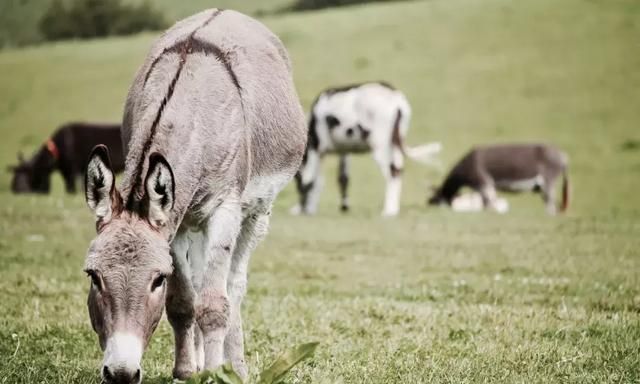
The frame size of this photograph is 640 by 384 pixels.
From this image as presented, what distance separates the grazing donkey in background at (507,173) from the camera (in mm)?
26438

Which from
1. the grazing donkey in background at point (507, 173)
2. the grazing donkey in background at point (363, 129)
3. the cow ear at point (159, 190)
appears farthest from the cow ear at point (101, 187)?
the grazing donkey in background at point (507, 173)

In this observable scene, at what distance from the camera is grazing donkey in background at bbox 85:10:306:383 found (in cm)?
459

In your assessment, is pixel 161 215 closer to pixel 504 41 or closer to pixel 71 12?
pixel 504 41

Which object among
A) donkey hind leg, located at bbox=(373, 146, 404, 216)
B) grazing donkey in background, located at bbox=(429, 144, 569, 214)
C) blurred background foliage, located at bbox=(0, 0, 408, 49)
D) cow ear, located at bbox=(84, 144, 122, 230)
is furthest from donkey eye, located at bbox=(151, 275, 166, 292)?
blurred background foliage, located at bbox=(0, 0, 408, 49)

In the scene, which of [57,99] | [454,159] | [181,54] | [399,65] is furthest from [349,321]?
[57,99]

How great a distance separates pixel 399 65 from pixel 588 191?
13.2m

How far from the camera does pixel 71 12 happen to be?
58688mm

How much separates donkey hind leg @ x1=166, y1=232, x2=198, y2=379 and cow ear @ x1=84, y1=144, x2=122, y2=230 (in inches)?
31.9

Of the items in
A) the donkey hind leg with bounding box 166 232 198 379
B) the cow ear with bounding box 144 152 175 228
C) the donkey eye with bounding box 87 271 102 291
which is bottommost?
the donkey hind leg with bounding box 166 232 198 379

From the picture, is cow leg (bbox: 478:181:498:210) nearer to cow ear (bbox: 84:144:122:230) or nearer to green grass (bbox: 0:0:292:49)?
cow ear (bbox: 84:144:122:230)

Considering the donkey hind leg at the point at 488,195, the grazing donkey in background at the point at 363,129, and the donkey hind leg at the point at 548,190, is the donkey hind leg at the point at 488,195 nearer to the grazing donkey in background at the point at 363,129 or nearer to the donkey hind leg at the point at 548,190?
the donkey hind leg at the point at 548,190

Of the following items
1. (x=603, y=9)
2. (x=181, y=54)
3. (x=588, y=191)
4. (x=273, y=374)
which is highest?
(x=181, y=54)

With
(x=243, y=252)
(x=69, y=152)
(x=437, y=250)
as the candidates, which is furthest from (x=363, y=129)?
(x=243, y=252)

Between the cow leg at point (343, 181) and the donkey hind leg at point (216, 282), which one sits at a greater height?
the donkey hind leg at point (216, 282)
